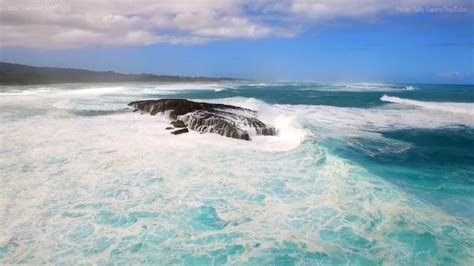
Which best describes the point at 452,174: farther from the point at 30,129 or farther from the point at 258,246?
the point at 30,129

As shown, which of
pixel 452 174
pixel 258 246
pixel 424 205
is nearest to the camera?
pixel 258 246

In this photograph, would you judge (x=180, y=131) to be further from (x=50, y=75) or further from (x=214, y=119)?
(x=50, y=75)

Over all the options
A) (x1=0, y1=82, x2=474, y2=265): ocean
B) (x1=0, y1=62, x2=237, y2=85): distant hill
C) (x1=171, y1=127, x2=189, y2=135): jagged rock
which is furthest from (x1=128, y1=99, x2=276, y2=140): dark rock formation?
(x1=0, y1=62, x2=237, y2=85): distant hill

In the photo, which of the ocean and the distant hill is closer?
the ocean

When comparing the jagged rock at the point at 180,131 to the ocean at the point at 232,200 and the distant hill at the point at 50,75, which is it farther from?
the distant hill at the point at 50,75

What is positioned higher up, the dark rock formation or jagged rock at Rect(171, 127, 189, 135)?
the dark rock formation

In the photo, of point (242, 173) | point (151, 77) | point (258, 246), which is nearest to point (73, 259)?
point (258, 246)

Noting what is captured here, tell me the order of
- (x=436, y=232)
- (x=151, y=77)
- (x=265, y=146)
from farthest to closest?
(x=151, y=77), (x=265, y=146), (x=436, y=232)

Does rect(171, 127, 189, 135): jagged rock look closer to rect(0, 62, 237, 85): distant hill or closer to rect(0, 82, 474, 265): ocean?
rect(0, 82, 474, 265): ocean
